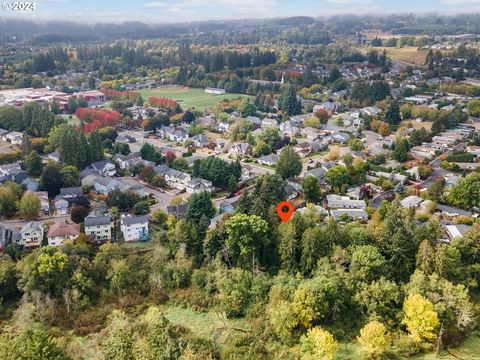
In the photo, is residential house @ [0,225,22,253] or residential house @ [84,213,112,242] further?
residential house @ [84,213,112,242]

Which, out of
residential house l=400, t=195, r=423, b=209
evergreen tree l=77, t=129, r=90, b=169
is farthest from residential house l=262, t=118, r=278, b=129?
residential house l=400, t=195, r=423, b=209

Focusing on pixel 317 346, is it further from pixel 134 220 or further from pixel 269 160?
pixel 269 160

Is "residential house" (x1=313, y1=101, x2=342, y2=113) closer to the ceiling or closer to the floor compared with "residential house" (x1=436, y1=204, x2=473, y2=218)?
closer to the ceiling

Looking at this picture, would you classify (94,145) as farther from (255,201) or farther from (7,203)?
(255,201)

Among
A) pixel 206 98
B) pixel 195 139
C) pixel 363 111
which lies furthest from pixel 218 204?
pixel 206 98

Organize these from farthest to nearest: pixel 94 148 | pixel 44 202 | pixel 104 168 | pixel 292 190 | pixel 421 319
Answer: pixel 94 148 < pixel 104 168 < pixel 292 190 < pixel 44 202 < pixel 421 319

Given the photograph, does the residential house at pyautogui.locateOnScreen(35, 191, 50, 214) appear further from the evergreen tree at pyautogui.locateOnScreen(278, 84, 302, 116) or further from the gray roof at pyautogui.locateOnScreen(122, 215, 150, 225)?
the evergreen tree at pyautogui.locateOnScreen(278, 84, 302, 116)

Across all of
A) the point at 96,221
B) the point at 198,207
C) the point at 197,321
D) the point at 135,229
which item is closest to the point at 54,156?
the point at 96,221
